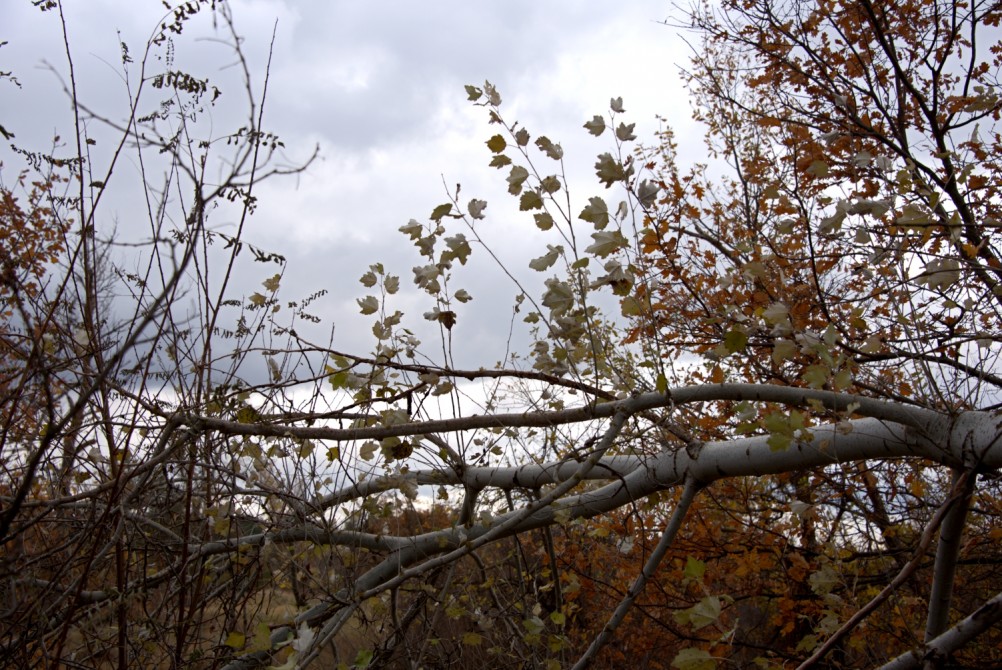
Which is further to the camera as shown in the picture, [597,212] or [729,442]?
[729,442]

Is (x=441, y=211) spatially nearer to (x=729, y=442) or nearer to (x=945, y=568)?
(x=729, y=442)

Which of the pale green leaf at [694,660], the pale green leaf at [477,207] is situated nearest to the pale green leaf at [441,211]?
the pale green leaf at [477,207]

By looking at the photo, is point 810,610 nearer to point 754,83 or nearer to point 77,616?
point 754,83

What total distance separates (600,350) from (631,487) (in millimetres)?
594

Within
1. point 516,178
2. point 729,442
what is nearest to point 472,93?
point 516,178

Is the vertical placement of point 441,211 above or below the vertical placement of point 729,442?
above

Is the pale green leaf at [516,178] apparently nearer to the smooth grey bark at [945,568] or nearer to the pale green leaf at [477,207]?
the pale green leaf at [477,207]

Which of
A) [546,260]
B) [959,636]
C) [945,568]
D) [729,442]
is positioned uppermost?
[546,260]

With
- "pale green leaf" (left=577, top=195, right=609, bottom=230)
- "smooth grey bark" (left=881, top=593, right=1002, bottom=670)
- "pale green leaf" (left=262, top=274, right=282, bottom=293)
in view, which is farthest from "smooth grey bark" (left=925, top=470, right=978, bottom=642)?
"pale green leaf" (left=262, top=274, right=282, bottom=293)

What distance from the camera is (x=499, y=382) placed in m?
3.13

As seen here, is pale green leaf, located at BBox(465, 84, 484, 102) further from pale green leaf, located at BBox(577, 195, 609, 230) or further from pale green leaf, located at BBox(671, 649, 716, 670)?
pale green leaf, located at BBox(671, 649, 716, 670)

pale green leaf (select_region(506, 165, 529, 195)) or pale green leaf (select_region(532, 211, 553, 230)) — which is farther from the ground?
pale green leaf (select_region(506, 165, 529, 195))

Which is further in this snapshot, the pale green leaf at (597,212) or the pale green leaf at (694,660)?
the pale green leaf at (597,212)

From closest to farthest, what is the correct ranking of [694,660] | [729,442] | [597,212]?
1. [694,660]
2. [597,212]
3. [729,442]
